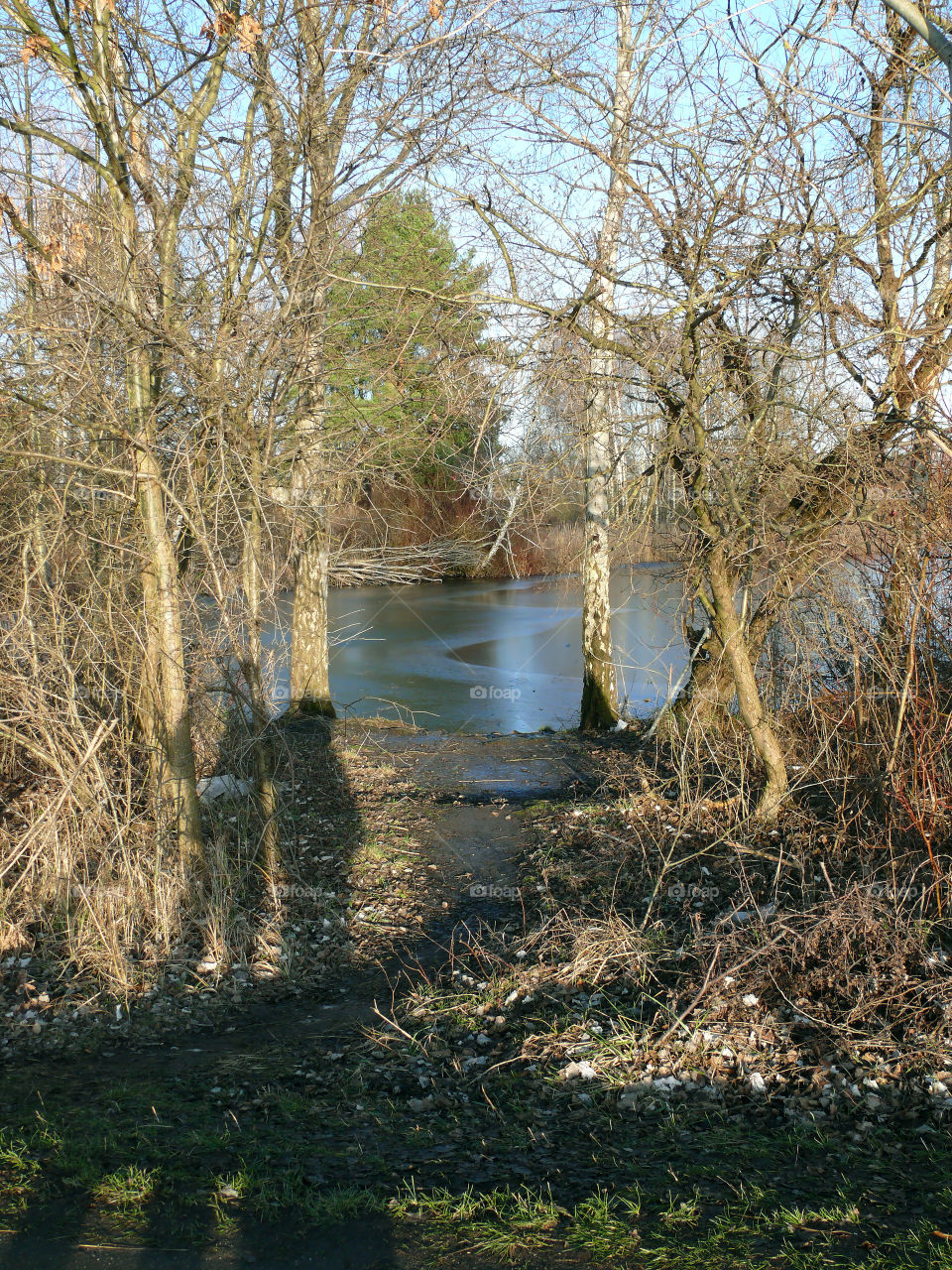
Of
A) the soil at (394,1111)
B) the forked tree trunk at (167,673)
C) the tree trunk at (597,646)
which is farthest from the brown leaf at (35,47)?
the tree trunk at (597,646)

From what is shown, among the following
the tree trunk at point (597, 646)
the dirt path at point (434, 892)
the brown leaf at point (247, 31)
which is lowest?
the dirt path at point (434, 892)

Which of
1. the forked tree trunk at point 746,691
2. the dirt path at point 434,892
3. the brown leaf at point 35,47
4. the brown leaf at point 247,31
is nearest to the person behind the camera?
the dirt path at point 434,892

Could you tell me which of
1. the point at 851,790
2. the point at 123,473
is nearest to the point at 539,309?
the point at 123,473

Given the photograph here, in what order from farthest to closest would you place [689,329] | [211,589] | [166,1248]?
[211,589], [689,329], [166,1248]

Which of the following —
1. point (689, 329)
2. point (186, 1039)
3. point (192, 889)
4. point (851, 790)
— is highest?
point (689, 329)

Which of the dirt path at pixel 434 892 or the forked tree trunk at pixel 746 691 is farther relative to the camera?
the forked tree trunk at pixel 746 691

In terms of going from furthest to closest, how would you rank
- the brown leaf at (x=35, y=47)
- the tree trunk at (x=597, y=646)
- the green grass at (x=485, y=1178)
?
the tree trunk at (x=597, y=646)
the brown leaf at (x=35, y=47)
the green grass at (x=485, y=1178)

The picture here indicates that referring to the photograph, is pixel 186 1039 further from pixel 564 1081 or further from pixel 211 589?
pixel 211 589

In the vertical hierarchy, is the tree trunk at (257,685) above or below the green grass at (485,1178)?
above

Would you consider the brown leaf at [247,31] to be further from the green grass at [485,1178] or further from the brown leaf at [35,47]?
the green grass at [485,1178]

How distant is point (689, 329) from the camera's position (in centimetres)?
527

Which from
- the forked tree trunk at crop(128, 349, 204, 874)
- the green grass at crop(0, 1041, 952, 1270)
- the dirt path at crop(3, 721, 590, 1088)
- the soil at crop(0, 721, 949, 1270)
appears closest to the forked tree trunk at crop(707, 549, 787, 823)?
the soil at crop(0, 721, 949, 1270)

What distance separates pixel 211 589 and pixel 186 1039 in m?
2.44

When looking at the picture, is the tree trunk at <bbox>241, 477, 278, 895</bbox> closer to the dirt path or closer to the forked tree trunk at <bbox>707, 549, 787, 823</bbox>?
the dirt path
